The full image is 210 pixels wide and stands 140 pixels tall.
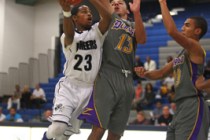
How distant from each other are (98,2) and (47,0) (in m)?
16.3

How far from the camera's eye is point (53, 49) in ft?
61.9

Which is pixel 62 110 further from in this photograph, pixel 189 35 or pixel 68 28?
pixel 189 35

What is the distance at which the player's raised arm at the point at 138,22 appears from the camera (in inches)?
177

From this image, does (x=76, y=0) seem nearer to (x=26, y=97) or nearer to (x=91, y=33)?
(x=91, y=33)

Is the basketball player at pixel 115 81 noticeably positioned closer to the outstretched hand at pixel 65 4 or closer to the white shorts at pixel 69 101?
the white shorts at pixel 69 101

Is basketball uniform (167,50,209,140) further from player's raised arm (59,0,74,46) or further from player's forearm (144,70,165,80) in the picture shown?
player's raised arm (59,0,74,46)

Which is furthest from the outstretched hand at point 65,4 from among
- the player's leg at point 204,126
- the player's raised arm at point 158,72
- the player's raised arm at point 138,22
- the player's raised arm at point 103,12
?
the player's leg at point 204,126

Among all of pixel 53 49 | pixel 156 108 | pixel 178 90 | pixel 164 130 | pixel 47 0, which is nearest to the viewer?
pixel 178 90

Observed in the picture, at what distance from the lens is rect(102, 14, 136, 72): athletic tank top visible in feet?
15.3

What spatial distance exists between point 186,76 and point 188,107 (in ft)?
1.05

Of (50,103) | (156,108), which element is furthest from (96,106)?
(50,103)

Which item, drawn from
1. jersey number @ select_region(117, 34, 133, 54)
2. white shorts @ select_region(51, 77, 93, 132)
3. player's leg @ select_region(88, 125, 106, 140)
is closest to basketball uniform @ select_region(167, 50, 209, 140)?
jersey number @ select_region(117, 34, 133, 54)

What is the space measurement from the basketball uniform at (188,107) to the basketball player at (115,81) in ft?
1.94

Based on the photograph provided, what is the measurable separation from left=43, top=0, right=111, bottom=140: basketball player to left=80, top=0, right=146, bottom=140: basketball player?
0.10m
